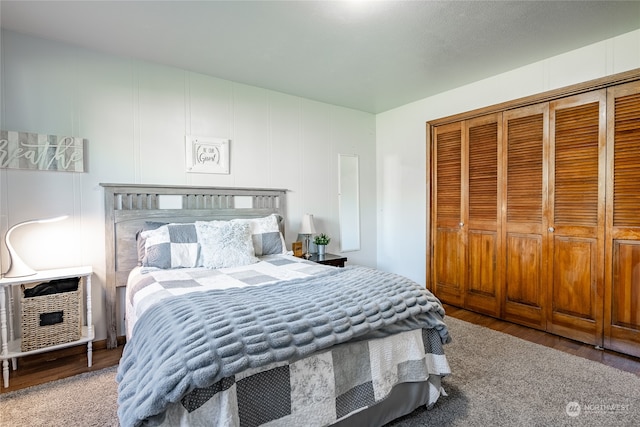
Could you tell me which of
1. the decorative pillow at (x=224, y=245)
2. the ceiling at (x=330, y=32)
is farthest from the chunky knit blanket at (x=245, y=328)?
the ceiling at (x=330, y=32)

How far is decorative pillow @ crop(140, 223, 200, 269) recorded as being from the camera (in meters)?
2.46

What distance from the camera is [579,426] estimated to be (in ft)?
5.40

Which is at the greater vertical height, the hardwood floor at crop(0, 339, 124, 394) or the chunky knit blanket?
the chunky knit blanket

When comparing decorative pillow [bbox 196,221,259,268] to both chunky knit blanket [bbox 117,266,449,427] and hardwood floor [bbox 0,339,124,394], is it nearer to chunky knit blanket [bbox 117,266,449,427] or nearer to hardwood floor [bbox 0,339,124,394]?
chunky knit blanket [bbox 117,266,449,427]

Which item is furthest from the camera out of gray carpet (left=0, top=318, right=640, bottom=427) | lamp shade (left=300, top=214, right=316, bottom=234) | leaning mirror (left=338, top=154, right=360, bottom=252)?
leaning mirror (left=338, top=154, right=360, bottom=252)

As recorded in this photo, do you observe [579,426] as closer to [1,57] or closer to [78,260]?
[78,260]

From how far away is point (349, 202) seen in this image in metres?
4.35

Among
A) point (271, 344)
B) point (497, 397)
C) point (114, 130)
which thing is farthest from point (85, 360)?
point (497, 397)

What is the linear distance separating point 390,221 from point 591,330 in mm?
2359

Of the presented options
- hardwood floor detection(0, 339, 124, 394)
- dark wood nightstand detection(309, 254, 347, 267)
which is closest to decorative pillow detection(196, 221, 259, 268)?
dark wood nightstand detection(309, 254, 347, 267)

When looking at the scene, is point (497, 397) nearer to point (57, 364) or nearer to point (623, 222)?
point (623, 222)

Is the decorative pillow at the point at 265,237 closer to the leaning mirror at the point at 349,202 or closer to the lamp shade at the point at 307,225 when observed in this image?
the lamp shade at the point at 307,225

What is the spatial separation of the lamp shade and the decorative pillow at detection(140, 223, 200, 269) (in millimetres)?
1323

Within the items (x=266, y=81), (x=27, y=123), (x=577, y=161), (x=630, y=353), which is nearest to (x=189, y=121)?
(x=266, y=81)
